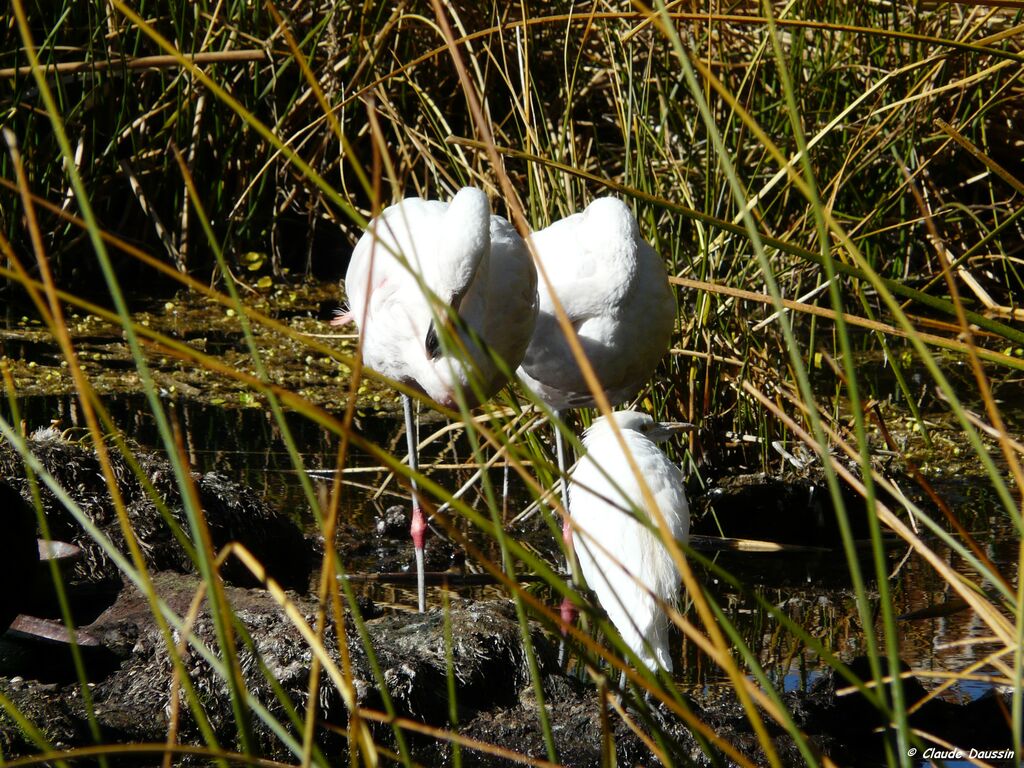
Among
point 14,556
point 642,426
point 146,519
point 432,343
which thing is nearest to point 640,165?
point 642,426

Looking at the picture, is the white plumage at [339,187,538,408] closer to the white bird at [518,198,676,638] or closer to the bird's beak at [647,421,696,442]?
the white bird at [518,198,676,638]

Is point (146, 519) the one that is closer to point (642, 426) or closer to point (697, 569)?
point (642, 426)

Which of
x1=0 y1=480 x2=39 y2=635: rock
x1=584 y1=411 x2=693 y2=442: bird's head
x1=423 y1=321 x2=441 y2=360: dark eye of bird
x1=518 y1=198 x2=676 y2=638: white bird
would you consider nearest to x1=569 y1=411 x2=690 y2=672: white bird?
x1=584 y1=411 x2=693 y2=442: bird's head

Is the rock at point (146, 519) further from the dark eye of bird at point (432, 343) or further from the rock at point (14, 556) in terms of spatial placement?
the dark eye of bird at point (432, 343)

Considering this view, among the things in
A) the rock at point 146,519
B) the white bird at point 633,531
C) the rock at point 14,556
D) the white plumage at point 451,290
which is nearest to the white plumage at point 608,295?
the white plumage at point 451,290

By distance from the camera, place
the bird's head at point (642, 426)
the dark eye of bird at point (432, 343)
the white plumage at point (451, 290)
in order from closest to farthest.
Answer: the dark eye of bird at point (432, 343) < the white plumage at point (451, 290) < the bird's head at point (642, 426)

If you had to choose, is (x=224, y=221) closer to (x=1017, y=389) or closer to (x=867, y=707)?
(x=1017, y=389)

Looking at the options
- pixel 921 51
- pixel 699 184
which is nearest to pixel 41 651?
pixel 699 184
